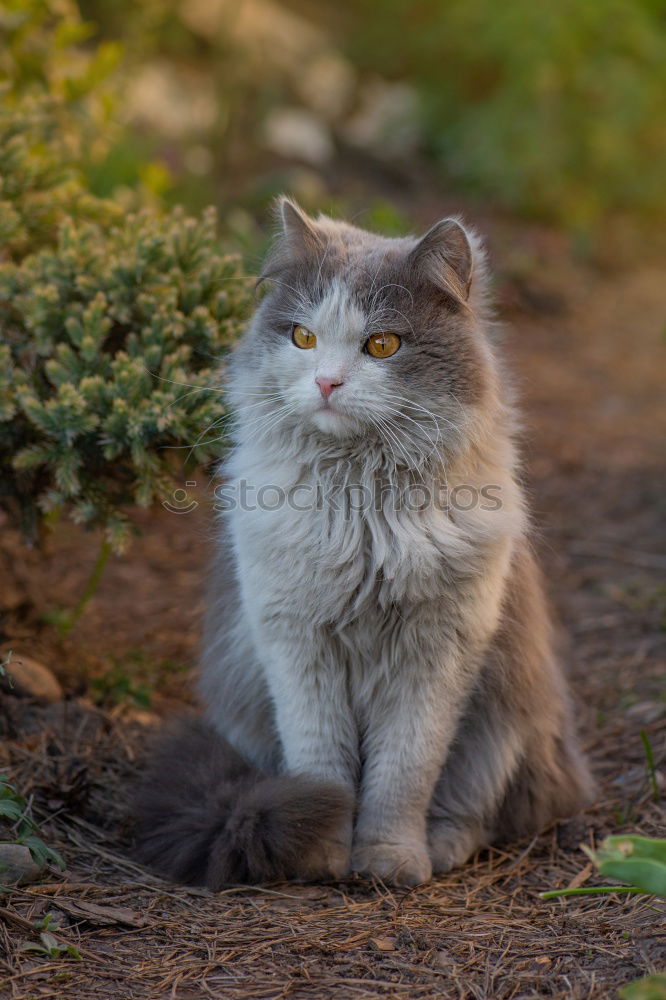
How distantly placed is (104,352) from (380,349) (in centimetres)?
109

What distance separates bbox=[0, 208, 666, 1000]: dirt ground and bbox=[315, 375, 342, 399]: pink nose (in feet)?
2.52

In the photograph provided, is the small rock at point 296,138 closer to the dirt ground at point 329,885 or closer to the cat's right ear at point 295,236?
the dirt ground at point 329,885

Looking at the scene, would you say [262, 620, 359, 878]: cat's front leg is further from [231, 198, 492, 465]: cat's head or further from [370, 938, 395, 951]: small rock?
[231, 198, 492, 465]: cat's head

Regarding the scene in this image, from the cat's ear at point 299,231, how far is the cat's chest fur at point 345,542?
550mm

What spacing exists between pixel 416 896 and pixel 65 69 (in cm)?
389

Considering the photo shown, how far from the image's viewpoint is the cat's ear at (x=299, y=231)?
2.48 m

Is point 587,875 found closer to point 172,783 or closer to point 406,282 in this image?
point 172,783

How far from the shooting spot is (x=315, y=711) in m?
2.45

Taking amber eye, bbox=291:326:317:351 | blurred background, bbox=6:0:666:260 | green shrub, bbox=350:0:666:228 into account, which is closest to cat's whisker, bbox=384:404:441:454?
amber eye, bbox=291:326:317:351

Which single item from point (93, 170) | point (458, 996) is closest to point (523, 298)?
point (93, 170)

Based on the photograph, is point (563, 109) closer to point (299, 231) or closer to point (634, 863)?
point (299, 231)

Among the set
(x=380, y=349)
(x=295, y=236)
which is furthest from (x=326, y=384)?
(x=295, y=236)

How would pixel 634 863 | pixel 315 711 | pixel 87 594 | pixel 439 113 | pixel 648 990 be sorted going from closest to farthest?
pixel 648 990 → pixel 634 863 → pixel 315 711 → pixel 87 594 → pixel 439 113

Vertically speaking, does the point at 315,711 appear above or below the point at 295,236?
below
